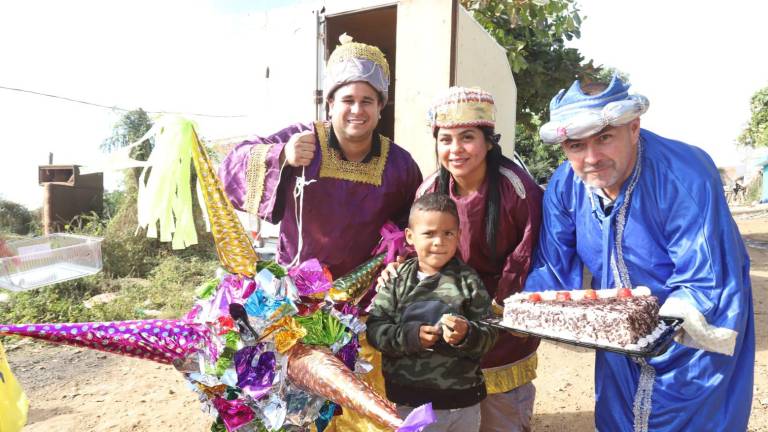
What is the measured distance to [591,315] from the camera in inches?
72.7

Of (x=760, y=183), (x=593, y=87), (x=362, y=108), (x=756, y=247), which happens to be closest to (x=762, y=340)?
(x=593, y=87)

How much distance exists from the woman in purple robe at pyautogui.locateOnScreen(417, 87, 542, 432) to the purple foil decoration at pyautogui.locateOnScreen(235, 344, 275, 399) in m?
1.23

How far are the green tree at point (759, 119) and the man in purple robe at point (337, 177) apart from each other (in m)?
26.1

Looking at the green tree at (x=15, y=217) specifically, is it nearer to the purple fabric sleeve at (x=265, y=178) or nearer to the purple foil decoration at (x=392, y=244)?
the purple fabric sleeve at (x=265, y=178)

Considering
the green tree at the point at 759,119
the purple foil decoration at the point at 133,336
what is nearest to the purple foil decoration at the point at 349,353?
the purple foil decoration at the point at 133,336

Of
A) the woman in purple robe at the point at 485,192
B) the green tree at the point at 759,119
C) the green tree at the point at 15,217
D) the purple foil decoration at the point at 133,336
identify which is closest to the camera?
the purple foil decoration at the point at 133,336

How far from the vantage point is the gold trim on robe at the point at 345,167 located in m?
2.46

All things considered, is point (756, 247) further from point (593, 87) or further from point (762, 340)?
point (593, 87)

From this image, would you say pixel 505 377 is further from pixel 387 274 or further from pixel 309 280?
pixel 309 280

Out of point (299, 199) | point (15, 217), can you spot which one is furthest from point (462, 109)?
point (15, 217)

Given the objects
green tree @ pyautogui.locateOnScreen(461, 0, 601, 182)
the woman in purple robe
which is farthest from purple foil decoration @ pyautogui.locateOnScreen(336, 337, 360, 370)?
green tree @ pyautogui.locateOnScreen(461, 0, 601, 182)

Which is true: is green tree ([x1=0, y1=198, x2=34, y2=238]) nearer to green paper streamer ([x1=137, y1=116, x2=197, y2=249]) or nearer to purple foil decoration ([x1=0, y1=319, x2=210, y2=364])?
green paper streamer ([x1=137, y1=116, x2=197, y2=249])

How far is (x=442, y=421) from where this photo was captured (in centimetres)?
204

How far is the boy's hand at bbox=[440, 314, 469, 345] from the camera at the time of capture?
1.76m
